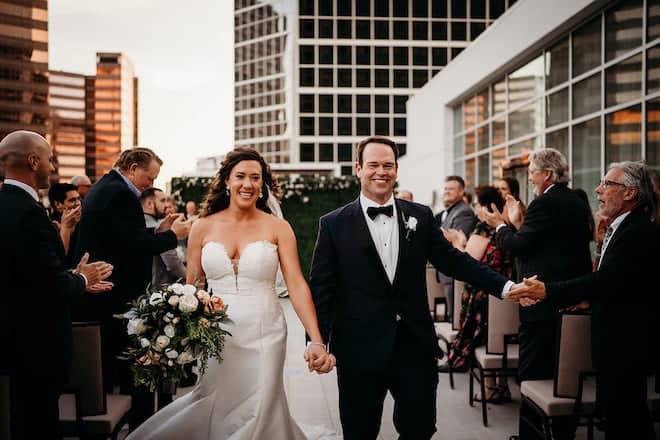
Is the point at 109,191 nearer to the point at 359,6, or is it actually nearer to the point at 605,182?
the point at 605,182

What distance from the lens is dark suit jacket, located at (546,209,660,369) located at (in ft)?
10.6

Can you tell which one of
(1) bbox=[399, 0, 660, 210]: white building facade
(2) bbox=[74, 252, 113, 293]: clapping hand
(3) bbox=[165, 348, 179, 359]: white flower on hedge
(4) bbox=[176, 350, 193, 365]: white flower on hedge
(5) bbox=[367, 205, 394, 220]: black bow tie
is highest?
(1) bbox=[399, 0, 660, 210]: white building facade

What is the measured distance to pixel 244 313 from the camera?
11.8 ft

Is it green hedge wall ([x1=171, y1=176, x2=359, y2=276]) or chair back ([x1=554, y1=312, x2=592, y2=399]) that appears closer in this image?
chair back ([x1=554, y1=312, x2=592, y2=399])

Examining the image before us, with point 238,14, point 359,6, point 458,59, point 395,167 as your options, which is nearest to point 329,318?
point 395,167

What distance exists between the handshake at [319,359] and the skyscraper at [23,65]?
61225mm

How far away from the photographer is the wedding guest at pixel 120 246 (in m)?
4.25

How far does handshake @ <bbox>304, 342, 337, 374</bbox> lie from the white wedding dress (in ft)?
1.79

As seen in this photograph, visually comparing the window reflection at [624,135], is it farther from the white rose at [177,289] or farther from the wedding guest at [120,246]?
the white rose at [177,289]

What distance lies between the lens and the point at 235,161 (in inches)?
145

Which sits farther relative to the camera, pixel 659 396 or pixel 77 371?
pixel 659 396

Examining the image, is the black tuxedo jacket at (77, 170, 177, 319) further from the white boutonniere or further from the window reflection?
the window reflection

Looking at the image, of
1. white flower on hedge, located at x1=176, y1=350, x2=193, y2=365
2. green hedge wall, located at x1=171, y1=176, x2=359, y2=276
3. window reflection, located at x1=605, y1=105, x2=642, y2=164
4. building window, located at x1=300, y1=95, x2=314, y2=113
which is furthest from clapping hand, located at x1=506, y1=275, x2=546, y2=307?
building window, located at x1=300, y1=95, x2=314, y2=113

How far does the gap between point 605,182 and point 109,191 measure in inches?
126
